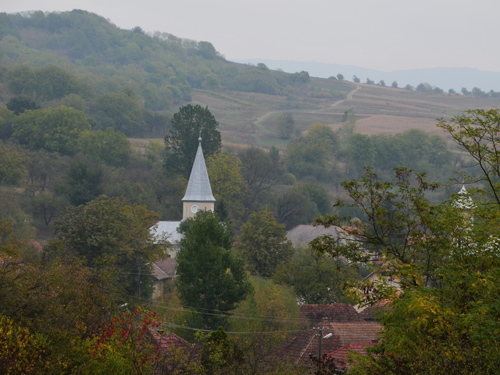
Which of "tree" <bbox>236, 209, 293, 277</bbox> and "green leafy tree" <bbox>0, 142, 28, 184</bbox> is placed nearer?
"tree" <bbox>236, 209, 293, 277</bbox>

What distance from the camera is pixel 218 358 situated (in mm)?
17484

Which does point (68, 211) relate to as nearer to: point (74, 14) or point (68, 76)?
point (68, 76)

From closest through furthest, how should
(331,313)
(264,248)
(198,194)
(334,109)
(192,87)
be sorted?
(331,313), (264,248), (198,194), (334,109), (192,87)

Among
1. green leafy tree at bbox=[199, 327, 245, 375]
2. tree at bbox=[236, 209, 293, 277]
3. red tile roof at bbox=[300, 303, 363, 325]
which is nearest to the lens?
green leafy tree at bbox=[199, 327, 245, 375]

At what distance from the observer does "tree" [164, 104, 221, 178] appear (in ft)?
240

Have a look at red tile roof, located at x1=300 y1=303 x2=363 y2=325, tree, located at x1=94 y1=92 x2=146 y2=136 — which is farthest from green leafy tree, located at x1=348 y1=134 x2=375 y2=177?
red tile roof, located at x1=300 y1=303 x2=363 y2=325

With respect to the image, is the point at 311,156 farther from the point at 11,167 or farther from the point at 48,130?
the point at 11,167

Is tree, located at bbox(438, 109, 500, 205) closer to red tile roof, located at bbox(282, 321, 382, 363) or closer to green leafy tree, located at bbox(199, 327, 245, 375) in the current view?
green leafy tree, located at bbox(199, 327, 245, 375)

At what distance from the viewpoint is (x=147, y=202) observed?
226 ft

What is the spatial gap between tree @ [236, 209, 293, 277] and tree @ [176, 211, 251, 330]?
10.9m

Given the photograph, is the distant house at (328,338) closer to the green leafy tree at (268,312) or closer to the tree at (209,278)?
the green leafy tree at (268,312)

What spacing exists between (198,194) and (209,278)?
24237 millimetres

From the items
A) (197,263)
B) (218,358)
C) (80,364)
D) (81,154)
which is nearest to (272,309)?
(197,263)

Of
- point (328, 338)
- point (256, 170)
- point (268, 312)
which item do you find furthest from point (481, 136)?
point (256, 170)
